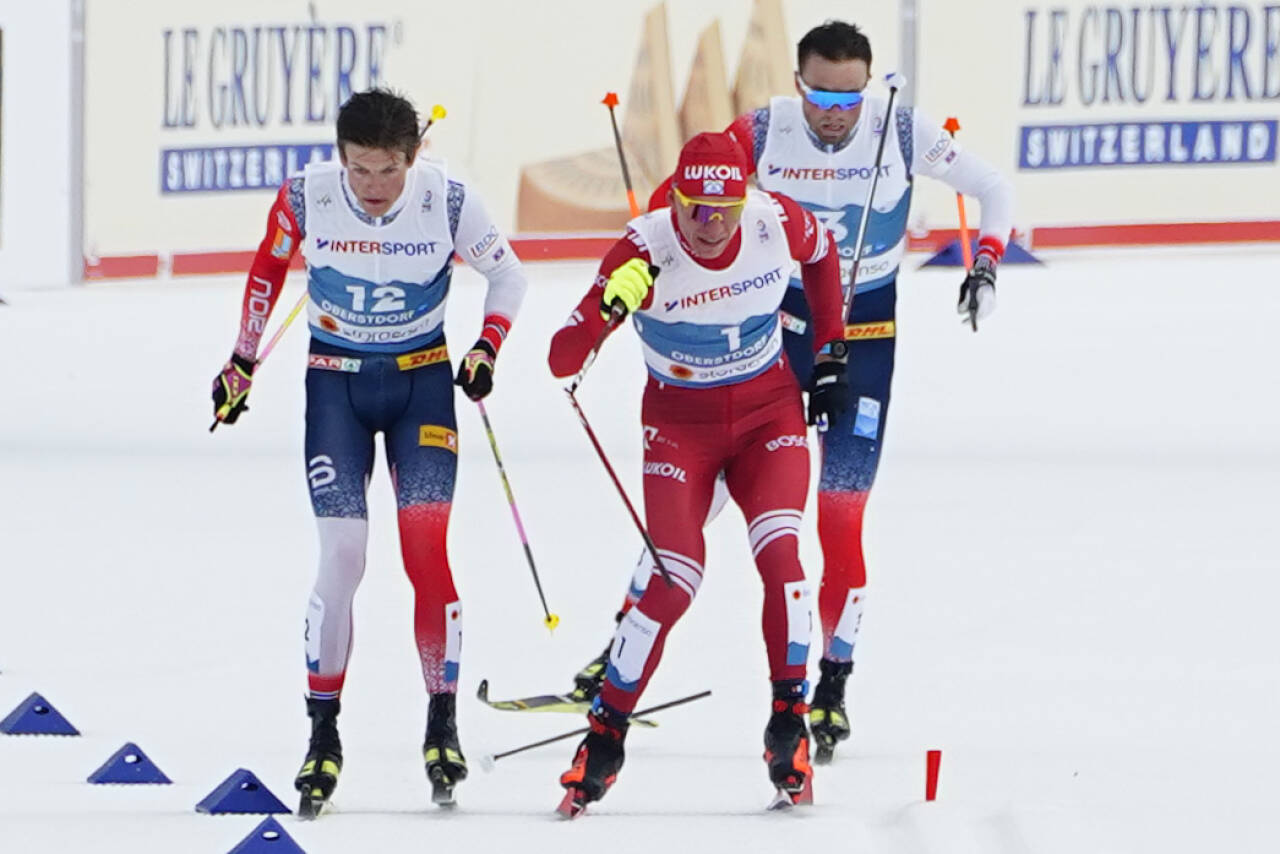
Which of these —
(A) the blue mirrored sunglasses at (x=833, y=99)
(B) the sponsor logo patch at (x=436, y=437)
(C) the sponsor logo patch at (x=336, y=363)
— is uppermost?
(A) the blue mirrored sunglasses at (x=833, y=99)

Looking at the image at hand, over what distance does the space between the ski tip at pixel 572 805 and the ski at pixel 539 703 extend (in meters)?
1.34

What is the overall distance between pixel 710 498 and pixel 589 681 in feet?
4.41

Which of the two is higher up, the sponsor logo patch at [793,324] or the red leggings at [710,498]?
the sponsor logo patch at [793,324]

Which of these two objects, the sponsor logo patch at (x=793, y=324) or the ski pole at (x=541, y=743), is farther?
the sponsor logo patch at (x=793, y=324)

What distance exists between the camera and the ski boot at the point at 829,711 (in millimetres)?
7113

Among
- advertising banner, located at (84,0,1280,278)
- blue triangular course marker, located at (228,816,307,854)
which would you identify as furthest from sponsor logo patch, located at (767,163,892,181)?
advertising banner, located at (84,0,1280,278)

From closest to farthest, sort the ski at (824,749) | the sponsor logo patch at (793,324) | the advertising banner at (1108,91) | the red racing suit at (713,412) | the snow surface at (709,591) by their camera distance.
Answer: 1. the snow surface at (709,591)
2. the red racing suit at (713,412)
3. the ski at (824,749)
4. the sponsor logo patch at (793,324)
5. the advertising banner at (1108,91)

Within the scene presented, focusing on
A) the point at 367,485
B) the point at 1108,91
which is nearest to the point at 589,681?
the point at 367,485

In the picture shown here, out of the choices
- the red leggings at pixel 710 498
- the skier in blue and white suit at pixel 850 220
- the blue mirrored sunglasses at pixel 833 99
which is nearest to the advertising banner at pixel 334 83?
the skier in blue and white suit at pixel 850 220

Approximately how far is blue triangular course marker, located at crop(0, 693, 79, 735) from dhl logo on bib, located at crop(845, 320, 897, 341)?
233cm

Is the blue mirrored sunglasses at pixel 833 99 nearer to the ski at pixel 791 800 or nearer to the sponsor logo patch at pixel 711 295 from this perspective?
the sponsor logo patch at pixel 711 295

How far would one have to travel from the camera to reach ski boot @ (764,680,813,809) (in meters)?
6.25

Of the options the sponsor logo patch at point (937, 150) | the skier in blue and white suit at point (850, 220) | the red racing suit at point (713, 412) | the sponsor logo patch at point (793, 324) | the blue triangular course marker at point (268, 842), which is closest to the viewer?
the blue triangular course marker at point (268, 842)

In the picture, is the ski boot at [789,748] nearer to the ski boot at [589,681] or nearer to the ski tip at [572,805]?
the ski tip at [572,805]
